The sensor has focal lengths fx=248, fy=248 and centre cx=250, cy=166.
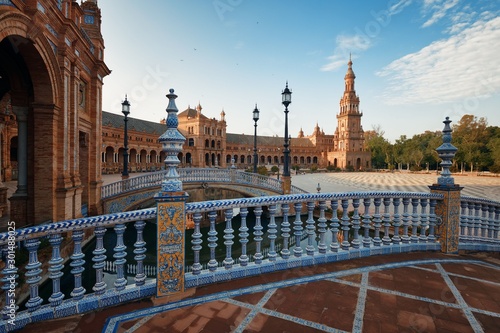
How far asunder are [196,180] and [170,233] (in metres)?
12.4

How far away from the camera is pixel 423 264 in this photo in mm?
4043

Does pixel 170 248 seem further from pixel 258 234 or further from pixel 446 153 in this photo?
pixel 446 153

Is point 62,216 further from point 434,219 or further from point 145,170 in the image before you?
point 145,170

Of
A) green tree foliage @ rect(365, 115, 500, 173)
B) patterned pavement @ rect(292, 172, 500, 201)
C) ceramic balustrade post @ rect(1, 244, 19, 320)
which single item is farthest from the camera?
green tree foliage @ rect(365, 115, 500, 173)

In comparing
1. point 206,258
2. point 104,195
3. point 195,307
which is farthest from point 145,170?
point 195,307

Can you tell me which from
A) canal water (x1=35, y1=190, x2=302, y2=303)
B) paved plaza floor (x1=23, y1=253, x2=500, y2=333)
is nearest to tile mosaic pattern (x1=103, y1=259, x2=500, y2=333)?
paved plaza floor (x1=23, y1=253, x2=500, y2=333)

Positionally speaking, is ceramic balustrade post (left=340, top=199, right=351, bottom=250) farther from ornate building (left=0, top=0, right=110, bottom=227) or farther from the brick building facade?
ornate building (left=0, top=0, right=110, bottom=227)

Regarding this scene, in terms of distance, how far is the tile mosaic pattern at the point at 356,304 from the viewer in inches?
101

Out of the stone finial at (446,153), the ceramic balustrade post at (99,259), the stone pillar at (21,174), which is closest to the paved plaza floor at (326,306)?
the ceramic balustrade post at (99,259)

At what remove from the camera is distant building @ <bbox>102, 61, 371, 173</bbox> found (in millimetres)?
40250

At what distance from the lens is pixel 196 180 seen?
600 inches

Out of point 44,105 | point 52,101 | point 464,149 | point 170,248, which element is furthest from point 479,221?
point 464,149

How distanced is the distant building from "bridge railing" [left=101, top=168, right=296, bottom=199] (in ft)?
81.9

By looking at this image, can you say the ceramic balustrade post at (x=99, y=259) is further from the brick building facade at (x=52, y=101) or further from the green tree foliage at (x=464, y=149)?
the green tree foliage at (x=464, y=149)
